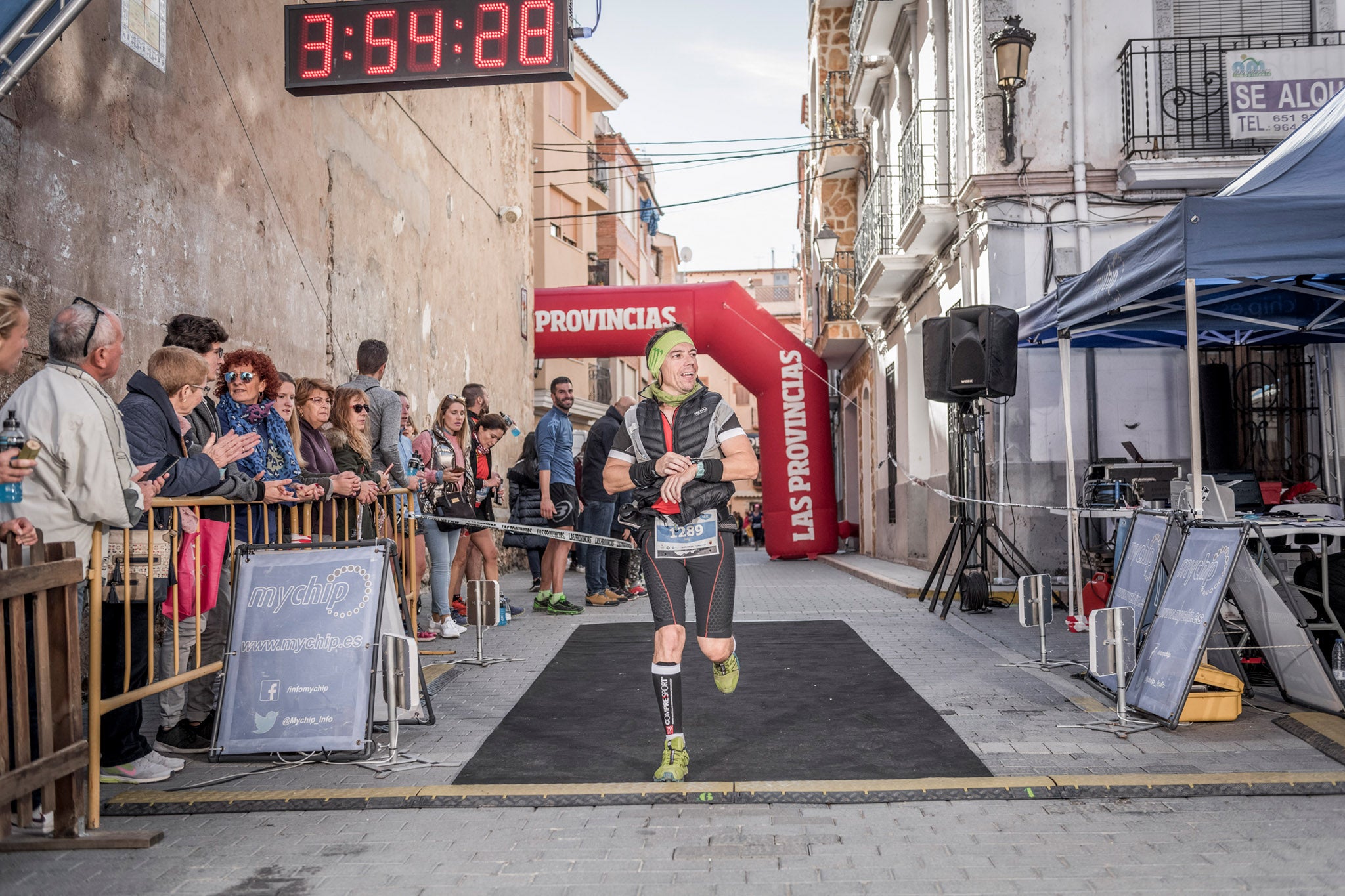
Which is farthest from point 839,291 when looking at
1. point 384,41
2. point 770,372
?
point 384,41

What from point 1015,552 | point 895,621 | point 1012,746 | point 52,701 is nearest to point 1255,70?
point 1015,552

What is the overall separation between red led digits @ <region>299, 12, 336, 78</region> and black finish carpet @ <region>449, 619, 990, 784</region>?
499 centimetres

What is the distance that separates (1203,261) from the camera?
232 inches

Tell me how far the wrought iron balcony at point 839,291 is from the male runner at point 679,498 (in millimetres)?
17493

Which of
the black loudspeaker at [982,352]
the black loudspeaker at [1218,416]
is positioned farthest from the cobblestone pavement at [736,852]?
the black loudspeaker at [1218,416]

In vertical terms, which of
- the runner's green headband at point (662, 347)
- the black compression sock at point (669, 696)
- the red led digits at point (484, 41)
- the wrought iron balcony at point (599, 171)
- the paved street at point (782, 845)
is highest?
the wrought iron balcony at point (599, 171)

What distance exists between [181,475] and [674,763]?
2.33 meters

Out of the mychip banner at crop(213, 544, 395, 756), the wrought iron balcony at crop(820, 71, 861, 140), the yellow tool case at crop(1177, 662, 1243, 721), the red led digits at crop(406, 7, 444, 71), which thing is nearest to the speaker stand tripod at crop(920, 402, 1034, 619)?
the yellow tool case at crop(1177, 662, 1243, 721)

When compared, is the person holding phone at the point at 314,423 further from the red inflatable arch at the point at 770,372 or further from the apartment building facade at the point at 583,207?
the apartment building facade at the point at 583,207

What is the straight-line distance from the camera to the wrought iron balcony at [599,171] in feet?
120

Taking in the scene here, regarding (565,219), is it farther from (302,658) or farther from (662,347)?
(302,658)

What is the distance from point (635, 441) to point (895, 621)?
18.5ft

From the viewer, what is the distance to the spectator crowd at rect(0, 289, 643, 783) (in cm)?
418

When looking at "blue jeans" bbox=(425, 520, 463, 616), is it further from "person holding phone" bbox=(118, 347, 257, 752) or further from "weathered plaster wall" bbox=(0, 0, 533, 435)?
"person holding phone" bbox=(118, 347, 257, 752)
